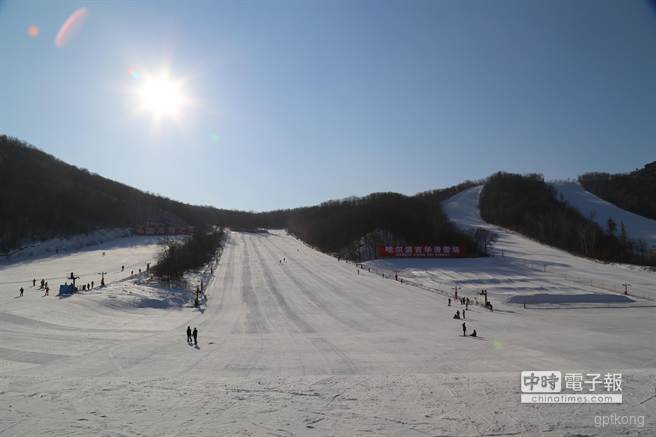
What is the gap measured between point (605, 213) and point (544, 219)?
24.9 meters

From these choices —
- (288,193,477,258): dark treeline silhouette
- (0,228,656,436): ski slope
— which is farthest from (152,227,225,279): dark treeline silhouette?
(288,193,477,258): dark treeline silhouette

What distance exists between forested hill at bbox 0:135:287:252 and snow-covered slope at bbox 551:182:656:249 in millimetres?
146118

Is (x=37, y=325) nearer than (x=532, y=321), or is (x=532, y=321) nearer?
(x=37, y=325)

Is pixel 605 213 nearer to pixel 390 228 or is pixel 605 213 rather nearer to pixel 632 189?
pixel 632 189

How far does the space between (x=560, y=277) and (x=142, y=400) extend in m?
58.6

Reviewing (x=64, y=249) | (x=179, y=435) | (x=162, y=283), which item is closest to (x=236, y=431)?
(x=179, y=435)

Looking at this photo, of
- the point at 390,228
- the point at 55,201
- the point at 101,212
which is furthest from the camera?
the point at 101,212

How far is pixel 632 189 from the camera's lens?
12712 cm

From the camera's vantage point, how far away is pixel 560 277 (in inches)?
2160

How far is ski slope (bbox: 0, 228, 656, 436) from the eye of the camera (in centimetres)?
1045

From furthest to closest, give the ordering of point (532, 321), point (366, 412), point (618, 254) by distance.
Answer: point (618, 254), point (532, 321), point (366, 412)

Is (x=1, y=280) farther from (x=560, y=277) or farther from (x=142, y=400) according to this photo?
(x=560, y=277)

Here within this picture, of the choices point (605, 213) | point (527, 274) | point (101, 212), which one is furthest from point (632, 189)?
point (101, 212)

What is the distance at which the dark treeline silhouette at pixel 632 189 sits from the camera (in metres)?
113
